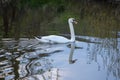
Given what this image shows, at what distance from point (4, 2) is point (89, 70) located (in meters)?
30.4

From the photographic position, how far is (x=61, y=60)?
550 inches

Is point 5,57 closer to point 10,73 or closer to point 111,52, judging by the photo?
point 10,73

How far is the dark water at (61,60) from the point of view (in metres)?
11.7

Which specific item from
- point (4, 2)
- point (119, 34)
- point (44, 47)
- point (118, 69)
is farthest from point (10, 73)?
point (4, 2)

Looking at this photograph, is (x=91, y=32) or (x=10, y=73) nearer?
(x=10, y=73)

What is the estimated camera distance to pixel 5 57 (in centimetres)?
1364

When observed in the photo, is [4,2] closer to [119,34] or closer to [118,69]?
[119,34]

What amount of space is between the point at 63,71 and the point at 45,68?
25.3 inches

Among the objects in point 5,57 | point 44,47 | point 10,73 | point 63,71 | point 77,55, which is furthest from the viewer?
point 44,47

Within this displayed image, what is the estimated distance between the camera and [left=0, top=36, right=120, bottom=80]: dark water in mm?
11734

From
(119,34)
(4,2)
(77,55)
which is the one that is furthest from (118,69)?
(4,2)

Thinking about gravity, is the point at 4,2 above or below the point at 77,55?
above

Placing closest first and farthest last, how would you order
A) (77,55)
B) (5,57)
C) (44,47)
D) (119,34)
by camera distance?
(5,57)
(77,55)
(44,47)
(119,34)

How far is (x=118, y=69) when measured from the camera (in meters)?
12.4
